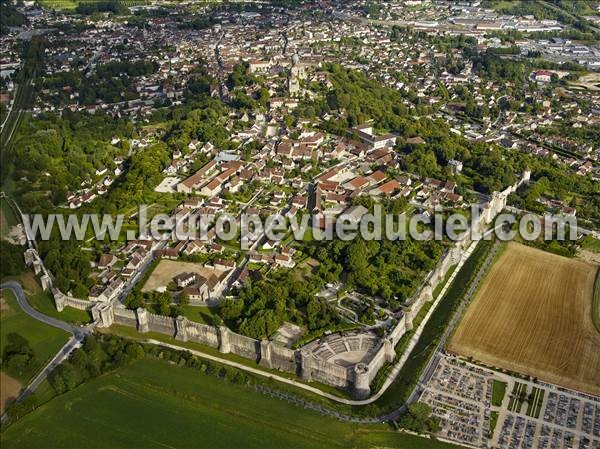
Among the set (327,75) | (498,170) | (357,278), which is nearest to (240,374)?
(357,278)

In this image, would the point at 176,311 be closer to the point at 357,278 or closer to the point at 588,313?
the point at 357,278

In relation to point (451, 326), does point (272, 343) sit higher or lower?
higher

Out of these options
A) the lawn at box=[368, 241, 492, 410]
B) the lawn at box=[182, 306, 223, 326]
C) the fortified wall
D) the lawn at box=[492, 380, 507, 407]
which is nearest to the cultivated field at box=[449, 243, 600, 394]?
the lawn at box=[368, 241, 492, 410]

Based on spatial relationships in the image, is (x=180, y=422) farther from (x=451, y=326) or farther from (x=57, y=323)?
(x=451, y=326)

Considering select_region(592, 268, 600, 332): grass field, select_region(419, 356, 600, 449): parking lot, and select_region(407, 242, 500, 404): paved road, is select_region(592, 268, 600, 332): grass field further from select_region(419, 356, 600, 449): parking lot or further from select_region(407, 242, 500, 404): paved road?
select_region(419, 356, 600, 449): parking lot

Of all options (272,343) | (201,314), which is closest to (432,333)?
(272,343)

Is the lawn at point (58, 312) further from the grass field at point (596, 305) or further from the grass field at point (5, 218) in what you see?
the grass field at point (596, 305)
